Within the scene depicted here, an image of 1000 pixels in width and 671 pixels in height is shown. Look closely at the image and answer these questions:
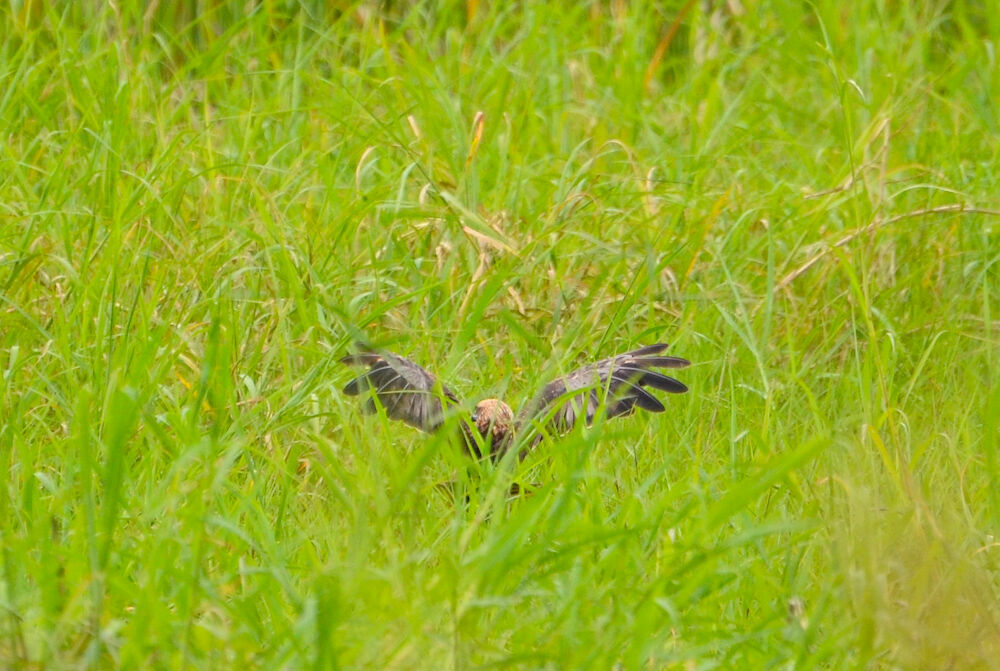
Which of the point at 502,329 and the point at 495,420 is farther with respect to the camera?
the point at 502,329

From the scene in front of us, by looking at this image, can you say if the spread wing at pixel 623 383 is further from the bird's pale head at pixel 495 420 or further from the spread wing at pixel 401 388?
the spread wing at pixel 401 388

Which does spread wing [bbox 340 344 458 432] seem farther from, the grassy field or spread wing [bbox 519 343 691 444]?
spread wing [bbox 519 343 691 444]

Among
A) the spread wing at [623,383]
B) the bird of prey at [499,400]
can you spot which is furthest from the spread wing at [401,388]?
the spread wing at [623,383]

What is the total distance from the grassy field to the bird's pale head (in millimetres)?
110

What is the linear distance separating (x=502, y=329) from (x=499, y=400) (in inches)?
25.3

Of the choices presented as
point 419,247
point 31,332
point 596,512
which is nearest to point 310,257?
point 419,247

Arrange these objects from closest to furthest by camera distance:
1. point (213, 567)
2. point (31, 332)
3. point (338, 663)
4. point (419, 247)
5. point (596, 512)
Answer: point (338, 663)
point (213, 567)
point (596, 512)
point (31, 332)
point (419, 247)

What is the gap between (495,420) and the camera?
317cm

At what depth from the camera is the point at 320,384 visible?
3191mm

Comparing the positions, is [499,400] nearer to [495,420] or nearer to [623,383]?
[495,420]

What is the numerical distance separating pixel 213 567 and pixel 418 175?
2.06m

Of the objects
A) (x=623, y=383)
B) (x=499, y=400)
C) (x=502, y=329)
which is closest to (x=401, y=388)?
(x=499, y=400)

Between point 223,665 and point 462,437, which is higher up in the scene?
point 223,665

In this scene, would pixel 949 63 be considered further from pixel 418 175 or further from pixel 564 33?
pixel 418 175
